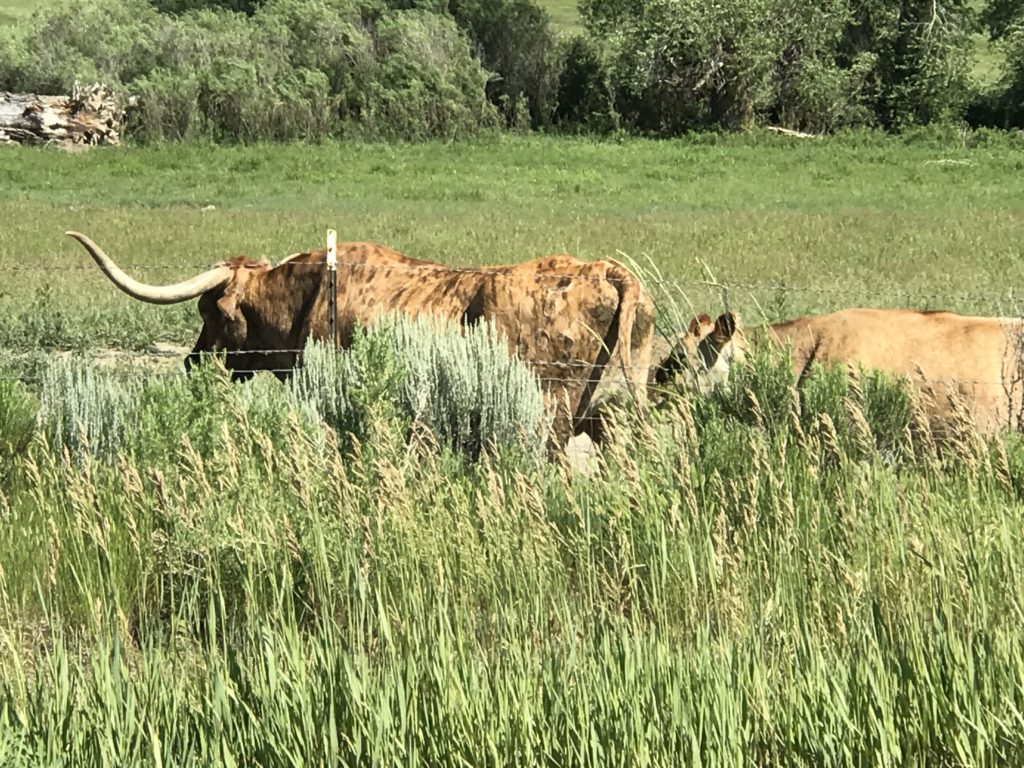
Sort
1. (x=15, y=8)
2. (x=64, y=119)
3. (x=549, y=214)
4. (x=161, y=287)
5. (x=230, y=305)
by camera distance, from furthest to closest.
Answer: (x=15, y=8)
(x=64, y=119)
(x=549, y=214)
(x=230, y=305)
(x=161, y=287)

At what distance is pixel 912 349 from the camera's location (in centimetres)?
735

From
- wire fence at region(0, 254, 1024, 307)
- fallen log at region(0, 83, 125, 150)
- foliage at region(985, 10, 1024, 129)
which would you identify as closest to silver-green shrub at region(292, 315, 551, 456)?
wire fence at region(0, 254, 1024, 307)

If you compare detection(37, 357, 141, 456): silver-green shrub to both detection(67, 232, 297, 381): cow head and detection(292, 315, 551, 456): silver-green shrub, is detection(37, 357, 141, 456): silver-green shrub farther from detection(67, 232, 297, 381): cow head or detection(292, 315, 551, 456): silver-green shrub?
detection(67, 232, 297, 381): cow head

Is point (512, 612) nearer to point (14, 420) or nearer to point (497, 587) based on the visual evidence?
point (497, 587)

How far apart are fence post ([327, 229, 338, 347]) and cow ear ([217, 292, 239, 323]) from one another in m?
0.64

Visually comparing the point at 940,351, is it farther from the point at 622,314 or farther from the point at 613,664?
the point at 613,664

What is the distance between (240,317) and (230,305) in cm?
9

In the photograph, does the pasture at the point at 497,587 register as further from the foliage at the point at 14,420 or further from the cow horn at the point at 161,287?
the cow horn at the point at 161,287

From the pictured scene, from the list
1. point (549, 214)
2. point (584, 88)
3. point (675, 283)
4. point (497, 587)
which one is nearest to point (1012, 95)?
point (584, 88)

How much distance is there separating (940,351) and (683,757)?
14.6ft

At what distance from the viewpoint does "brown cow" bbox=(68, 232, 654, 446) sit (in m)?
7.27

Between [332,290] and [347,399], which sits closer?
[347,399]

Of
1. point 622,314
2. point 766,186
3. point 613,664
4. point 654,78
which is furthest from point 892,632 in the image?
point 654,78

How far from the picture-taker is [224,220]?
1828 centimetres
